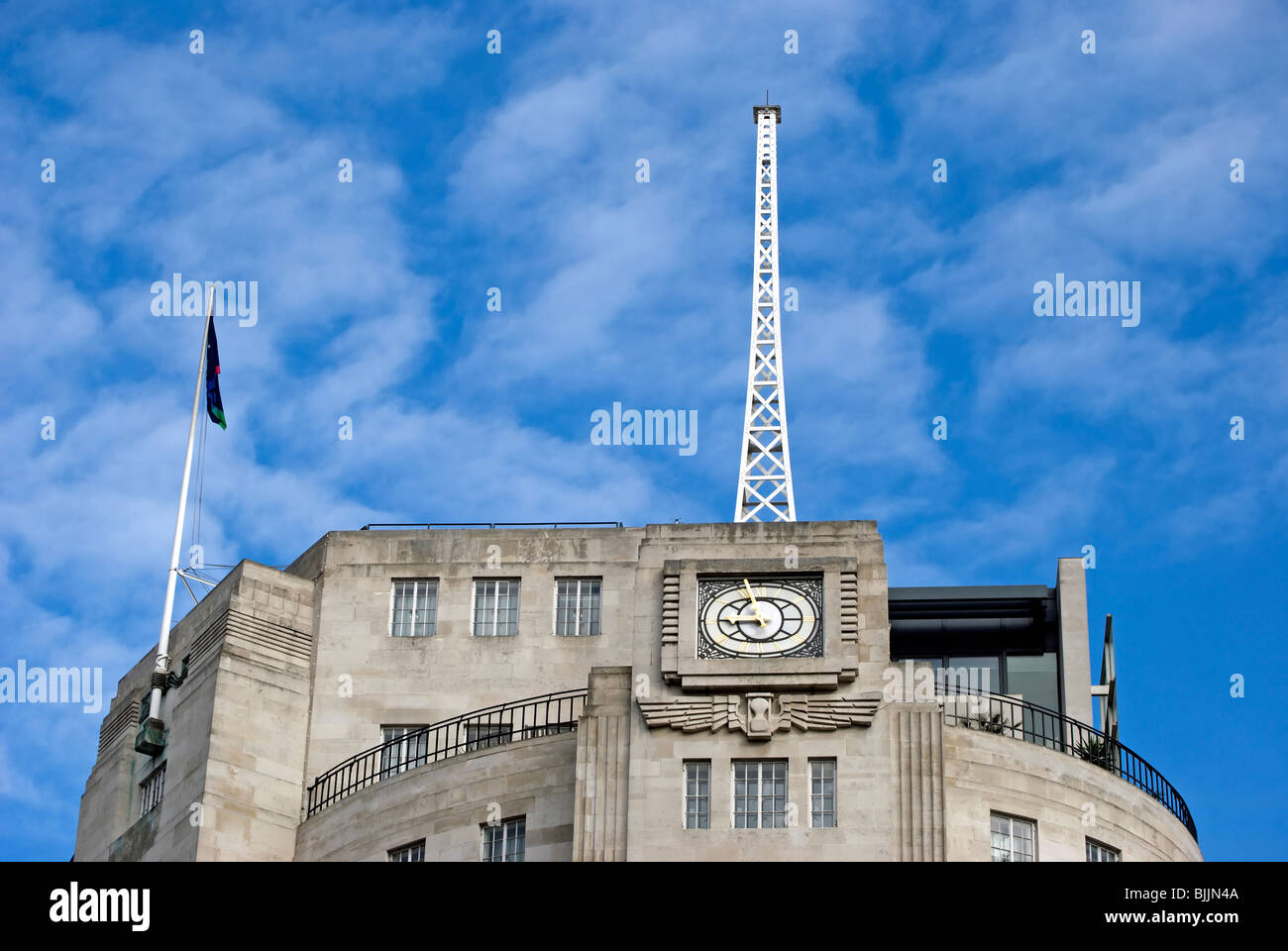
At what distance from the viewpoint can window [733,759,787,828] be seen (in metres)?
65.8

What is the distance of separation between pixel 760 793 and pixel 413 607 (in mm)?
16560

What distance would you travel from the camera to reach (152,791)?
77.9 m

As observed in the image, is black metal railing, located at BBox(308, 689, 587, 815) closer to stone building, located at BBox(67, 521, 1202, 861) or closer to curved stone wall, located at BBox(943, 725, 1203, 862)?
stone building, located at BBox(67, 521, 1202, 861)

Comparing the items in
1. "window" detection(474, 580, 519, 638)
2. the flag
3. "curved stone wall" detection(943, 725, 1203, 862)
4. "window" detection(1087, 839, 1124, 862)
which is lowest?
"window" detection(1087, 839, 1124, 862)

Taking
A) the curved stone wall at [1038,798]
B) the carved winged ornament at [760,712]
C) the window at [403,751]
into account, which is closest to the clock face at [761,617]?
the carved winged ornament at [760,712]

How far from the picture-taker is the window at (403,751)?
74875mm

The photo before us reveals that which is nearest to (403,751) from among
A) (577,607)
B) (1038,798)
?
(577,607)

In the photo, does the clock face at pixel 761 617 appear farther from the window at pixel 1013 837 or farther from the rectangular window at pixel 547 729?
the window at pixel 1013 837

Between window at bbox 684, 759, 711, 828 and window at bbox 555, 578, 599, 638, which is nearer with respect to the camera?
window at bbox 684, 759, 711, 828

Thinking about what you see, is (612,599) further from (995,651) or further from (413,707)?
(995,651)

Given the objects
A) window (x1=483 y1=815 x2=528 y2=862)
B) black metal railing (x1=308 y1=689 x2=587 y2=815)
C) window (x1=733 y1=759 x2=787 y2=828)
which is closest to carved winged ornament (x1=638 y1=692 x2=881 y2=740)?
window (x1=733 y1=759 x2=787 y2=828)

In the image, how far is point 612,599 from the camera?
78.6 meters

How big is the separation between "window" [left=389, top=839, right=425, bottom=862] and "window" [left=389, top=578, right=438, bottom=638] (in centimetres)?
914
